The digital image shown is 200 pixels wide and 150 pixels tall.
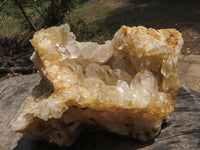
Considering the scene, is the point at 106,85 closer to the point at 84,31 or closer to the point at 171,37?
the point at 171,37

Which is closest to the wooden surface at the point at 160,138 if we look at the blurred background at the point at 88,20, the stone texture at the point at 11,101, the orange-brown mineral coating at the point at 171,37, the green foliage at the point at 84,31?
the stone texture at the point at 11,101

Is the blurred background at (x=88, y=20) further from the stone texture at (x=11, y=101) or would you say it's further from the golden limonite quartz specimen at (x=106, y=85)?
the golden limonite quartz specimen at (x=106, y=85)

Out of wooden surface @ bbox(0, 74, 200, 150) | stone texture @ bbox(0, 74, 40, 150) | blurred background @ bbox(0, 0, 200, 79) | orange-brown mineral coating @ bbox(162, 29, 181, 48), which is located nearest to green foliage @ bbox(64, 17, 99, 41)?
blurred background @ bbox(0, 0, 200, 79)

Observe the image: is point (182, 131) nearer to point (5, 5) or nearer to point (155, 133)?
point (155, 133)

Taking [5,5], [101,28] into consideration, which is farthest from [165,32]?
[101,28]

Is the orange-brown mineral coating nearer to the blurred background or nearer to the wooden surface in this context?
the wooden surface

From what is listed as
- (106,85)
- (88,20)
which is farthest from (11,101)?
(88,20)

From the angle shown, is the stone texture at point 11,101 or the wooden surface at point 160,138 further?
the stone texture at point 11,101
